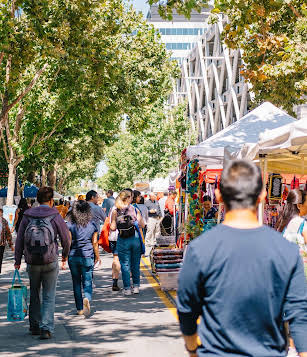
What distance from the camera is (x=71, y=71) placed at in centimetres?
1753

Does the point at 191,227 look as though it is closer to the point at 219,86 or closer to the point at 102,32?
the point at 102,32

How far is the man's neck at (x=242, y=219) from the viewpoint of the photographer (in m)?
2.65

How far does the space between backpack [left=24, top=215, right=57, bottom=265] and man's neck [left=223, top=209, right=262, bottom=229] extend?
4.43 m

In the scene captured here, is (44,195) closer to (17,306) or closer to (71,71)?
(17,306)

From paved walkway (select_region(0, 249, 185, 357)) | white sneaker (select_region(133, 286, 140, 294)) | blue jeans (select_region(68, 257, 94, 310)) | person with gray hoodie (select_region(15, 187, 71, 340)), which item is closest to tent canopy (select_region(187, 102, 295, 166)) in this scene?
white sneaker (select_region(133, 286, 140, 294))

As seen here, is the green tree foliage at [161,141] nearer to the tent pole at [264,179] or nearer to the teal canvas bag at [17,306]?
the tent pole at [264,179]

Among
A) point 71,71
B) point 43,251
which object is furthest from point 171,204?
point 43,251

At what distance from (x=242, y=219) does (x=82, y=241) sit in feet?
18.8

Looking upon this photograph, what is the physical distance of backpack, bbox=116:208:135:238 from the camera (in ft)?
32.5

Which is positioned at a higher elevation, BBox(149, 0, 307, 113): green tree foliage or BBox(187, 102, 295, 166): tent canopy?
BBox(149, 0, 307, 113): green tree foliage

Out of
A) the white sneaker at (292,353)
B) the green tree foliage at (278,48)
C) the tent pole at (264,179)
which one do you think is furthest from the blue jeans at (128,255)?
the green tree foliage at (278,48)

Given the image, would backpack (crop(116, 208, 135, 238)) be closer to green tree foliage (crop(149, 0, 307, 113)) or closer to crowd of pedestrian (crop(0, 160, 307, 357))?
green tree foliage (crop(149, 0, 307, 113))

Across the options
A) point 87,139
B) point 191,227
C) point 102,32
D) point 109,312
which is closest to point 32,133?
point 87,139

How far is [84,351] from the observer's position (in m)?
6.39
